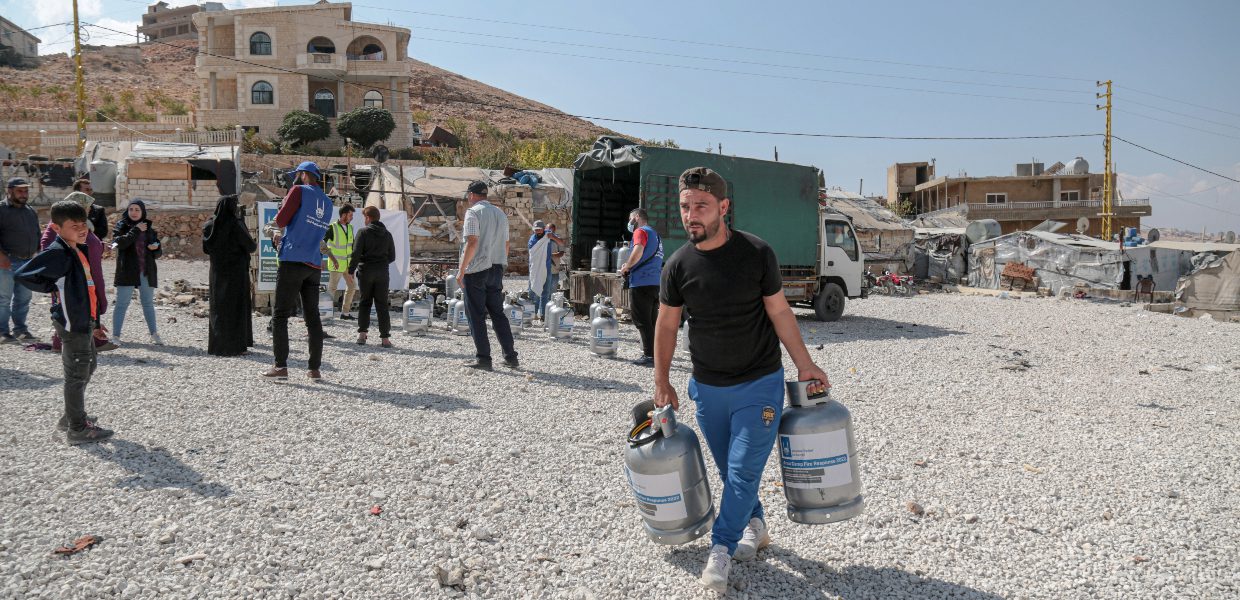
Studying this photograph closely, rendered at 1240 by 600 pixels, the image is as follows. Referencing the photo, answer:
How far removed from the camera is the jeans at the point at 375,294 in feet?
31.9

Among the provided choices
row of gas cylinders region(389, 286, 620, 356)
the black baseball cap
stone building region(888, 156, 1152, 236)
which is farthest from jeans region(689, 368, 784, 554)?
stone building region(888, 156, 1152, 236)

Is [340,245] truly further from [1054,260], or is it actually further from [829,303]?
[1054,260]

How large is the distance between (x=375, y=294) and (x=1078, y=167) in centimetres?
5600

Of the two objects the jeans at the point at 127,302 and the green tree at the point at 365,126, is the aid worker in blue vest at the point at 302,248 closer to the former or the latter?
the jeans at the point at 127,302

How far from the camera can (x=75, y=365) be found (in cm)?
487

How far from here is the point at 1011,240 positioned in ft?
87.0

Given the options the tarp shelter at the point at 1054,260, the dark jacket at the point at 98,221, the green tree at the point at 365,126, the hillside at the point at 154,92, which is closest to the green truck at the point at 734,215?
the dark jacket at the point at 98,221

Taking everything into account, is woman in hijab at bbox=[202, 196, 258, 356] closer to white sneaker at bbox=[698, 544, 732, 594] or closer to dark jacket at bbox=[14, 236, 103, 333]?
dark jacket at bbox=[14, 236, 103, 333]

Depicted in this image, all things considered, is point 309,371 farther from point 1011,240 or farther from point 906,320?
point 1011,240

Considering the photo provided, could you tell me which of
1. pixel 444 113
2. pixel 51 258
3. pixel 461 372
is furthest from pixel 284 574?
pixel 444 113

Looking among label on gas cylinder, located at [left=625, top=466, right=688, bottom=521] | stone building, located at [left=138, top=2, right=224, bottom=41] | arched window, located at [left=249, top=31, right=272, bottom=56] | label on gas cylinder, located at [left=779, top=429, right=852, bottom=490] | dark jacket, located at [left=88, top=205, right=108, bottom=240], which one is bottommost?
label on gas cylinder, located at [left=625, top=466, right=688, bottom=521]

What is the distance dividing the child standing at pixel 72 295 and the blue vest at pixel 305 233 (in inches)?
72.7

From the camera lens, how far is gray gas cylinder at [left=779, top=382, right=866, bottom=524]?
3158 millimetres

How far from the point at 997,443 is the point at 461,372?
5197mm
